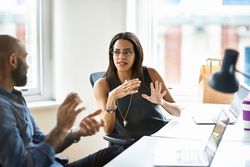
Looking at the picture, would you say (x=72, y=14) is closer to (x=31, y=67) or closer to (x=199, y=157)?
(x=31, y=67)

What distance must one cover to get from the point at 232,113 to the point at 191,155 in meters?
0.91

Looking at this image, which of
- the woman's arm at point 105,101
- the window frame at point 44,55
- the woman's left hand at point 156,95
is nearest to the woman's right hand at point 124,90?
the woman's arm at point 105,101

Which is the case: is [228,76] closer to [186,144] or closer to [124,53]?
[186,144]

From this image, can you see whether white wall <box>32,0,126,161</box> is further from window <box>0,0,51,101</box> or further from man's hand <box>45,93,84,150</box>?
man's hand <box>45,93,84,150</box>

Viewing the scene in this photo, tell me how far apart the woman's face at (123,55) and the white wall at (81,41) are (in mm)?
689

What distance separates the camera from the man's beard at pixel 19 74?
6.40 ft

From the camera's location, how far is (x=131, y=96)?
114 inches

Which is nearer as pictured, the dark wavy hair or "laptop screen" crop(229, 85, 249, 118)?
"laptop screen" crop(229, 85, 249, 118)

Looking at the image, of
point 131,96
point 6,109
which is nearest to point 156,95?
point 131,96

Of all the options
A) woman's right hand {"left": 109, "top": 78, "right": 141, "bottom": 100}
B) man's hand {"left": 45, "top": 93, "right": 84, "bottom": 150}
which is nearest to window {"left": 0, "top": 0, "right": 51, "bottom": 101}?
woman's right hand {"left": 109, "top": 78, "right": 141, "bottom": 100}

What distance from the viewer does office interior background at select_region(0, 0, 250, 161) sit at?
3.48 metres

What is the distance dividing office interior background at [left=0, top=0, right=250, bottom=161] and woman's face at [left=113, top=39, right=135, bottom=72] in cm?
69

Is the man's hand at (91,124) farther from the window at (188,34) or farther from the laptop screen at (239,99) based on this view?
the window at (188,34)

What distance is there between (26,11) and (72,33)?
424mm
